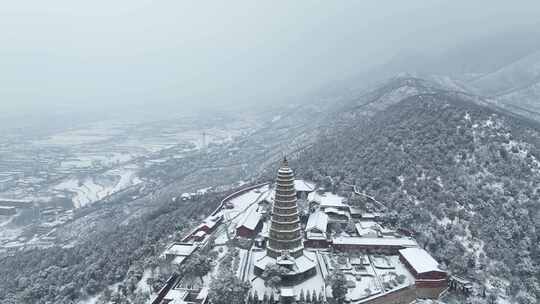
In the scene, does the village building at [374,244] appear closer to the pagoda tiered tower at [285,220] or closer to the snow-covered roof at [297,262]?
the snow-covered roof at [297,262]

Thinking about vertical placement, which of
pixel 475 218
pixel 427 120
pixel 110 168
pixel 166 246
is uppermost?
pixel 427 120

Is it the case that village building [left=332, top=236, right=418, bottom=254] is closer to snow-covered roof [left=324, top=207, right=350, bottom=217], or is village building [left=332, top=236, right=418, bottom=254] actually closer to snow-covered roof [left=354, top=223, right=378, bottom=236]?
snow-covered roof [left=354, top=223, right=378, bottom=236]

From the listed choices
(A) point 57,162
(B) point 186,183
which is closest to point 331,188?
(B) point 186,183

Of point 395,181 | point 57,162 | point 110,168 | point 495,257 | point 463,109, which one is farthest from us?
point 57,162

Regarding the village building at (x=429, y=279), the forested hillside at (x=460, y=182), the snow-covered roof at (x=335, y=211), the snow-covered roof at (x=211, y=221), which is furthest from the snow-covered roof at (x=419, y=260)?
the snow-covered roof at (x=211, y=221)

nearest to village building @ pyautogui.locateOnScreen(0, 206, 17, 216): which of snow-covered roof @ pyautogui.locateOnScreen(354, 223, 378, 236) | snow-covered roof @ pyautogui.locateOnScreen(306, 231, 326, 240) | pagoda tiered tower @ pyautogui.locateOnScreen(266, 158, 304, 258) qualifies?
pagoda tiered tower @ pyautogui.locateOnScreen(266, 158, 304, 258)

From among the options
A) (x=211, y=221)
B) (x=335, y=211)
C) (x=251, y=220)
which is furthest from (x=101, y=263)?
(x=335, y=211)

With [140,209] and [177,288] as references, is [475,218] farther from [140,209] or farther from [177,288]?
[140,209]
